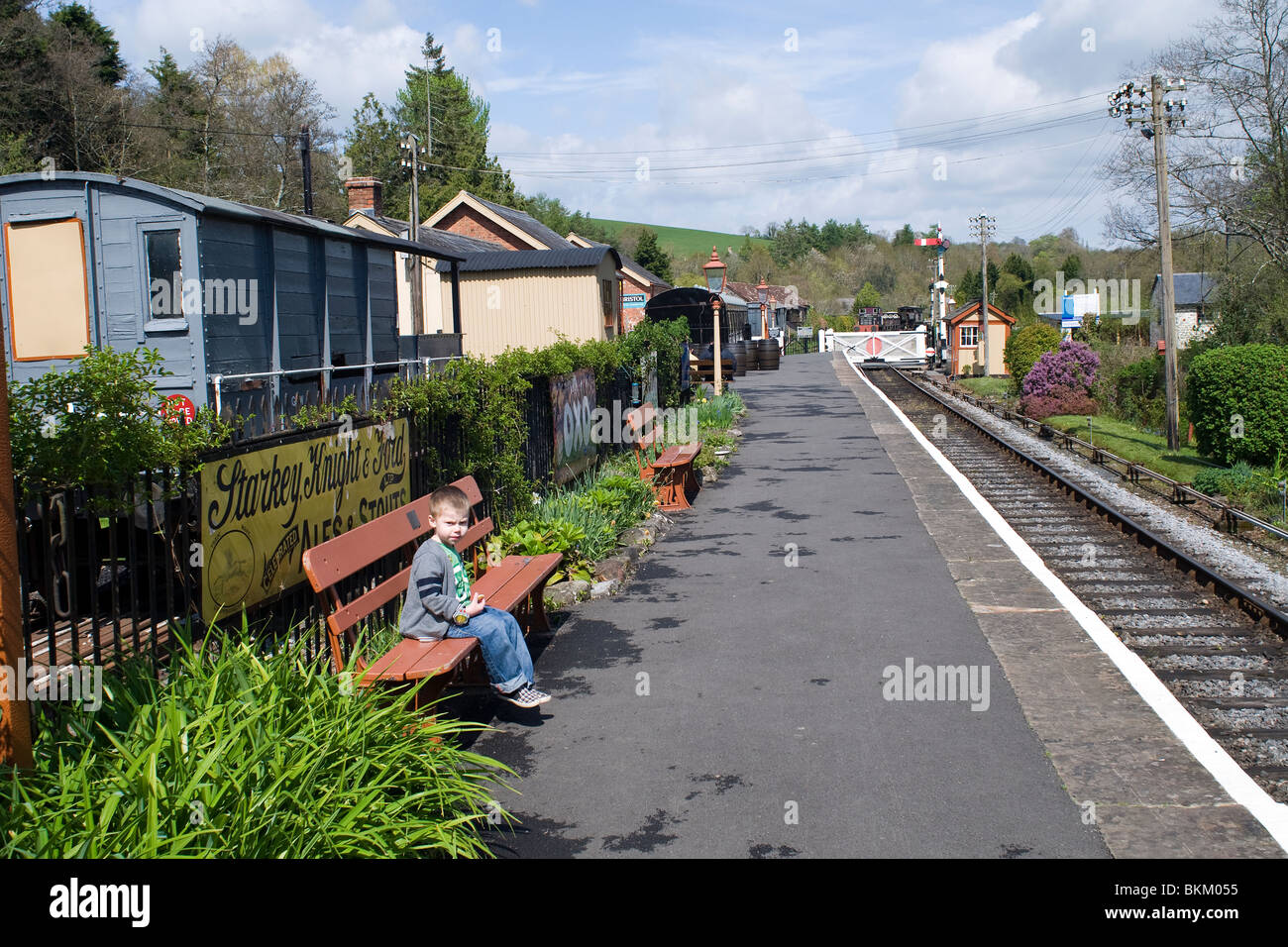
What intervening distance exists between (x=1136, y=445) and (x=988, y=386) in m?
20.9

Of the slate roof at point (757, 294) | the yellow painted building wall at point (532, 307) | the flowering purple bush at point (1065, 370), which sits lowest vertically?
the flowering purple bush at point (1065, 370)

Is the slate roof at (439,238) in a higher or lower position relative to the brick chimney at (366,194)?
lower

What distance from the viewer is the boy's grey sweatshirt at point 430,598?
20.4ft

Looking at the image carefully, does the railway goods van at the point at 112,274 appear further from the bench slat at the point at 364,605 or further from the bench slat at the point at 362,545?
the bench slat at the point at 364,605

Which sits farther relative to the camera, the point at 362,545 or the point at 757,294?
the point at 757,294

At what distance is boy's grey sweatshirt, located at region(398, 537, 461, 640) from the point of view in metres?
6.20

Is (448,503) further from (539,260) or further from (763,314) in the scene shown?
(763,314)

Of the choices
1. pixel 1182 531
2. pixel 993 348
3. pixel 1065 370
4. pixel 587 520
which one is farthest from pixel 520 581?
pixel 993 348

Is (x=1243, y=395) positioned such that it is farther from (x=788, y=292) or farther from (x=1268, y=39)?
(x=788, y=292)

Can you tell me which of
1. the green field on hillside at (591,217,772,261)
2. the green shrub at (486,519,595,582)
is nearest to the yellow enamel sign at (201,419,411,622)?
the green shrub at (486,519,595,582)

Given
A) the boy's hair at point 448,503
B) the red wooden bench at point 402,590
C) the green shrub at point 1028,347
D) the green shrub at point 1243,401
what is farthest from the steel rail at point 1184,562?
the green shrub at point 1028,347

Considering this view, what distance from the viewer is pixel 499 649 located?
6281 millimetres

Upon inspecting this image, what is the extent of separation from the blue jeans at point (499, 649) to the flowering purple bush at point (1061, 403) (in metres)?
25.0

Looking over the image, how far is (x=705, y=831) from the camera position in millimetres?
4922
